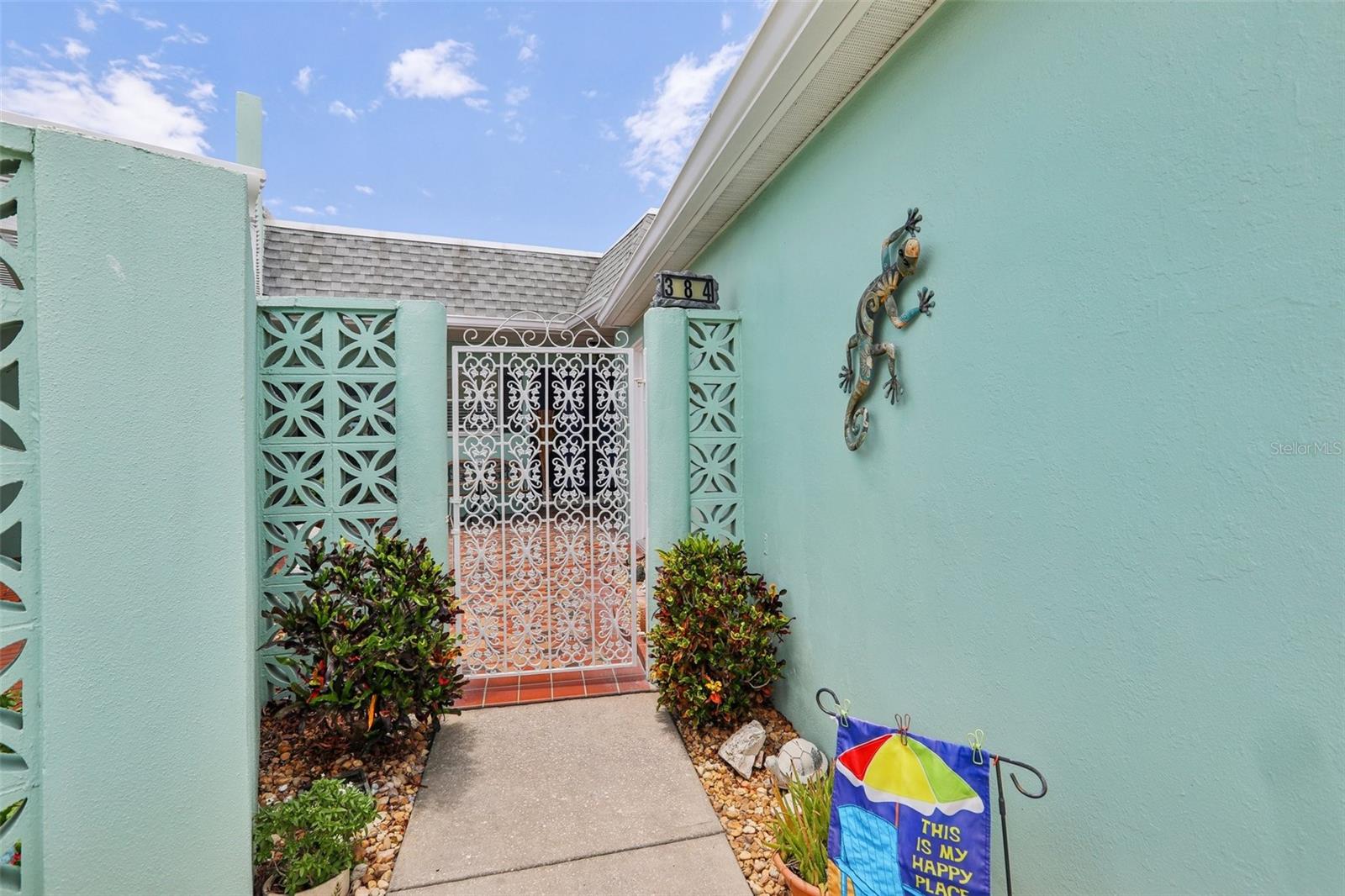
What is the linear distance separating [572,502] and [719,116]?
9.31ft

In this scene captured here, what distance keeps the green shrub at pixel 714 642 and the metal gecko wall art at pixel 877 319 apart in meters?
1.38

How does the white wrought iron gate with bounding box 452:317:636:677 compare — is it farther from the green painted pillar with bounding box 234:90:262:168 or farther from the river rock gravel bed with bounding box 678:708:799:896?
the green painted pillar with bounding box 234:90:262:168

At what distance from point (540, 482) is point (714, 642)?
1.80 metres

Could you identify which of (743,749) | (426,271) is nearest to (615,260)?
(426,271)

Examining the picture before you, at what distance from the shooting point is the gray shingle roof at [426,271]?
8977 millimetres

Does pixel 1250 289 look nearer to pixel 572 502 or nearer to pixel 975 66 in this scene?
pixel 975 66

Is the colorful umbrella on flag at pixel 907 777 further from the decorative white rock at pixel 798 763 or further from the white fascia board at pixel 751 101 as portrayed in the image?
the white fascia board at pixel 751 101

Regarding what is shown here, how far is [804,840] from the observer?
2490mm

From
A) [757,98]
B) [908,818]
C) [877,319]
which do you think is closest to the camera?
[908,818]

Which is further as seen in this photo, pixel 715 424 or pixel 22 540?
pixel 715 424

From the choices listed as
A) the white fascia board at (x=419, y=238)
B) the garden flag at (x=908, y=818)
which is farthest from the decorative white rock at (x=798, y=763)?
the white fascia board at (x=419, y=238)

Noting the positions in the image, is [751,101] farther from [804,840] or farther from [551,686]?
[551,686]

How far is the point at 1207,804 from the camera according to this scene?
1.44 m

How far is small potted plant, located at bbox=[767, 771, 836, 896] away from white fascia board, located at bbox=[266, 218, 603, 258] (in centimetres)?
971
